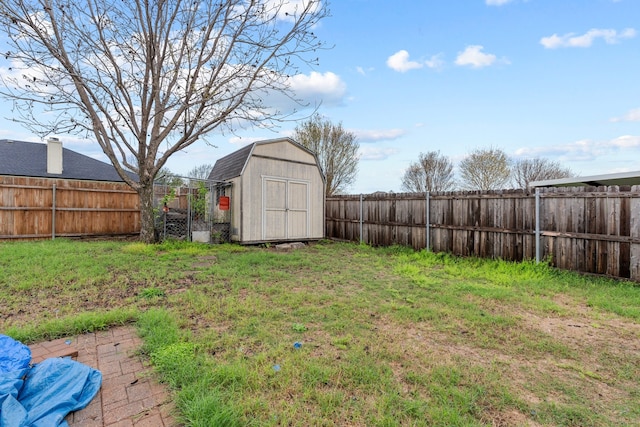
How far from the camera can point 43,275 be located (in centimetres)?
438

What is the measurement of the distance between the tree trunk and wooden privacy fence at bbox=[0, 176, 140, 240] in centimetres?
292

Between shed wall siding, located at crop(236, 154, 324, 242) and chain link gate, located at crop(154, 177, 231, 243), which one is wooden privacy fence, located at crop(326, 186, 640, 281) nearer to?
shed wall siding, located at crop(236, 154, 324, 242)

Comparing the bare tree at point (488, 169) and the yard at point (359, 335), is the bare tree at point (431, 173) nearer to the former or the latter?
the bare tree at point (488, 169)

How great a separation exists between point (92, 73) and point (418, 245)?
30.2ft

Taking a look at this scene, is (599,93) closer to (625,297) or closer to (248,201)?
(625,297)

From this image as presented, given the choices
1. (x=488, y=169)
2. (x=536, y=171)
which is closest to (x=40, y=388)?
(x=488, y=169)

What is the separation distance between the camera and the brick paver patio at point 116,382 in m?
1.59

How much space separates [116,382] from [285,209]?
7.54m

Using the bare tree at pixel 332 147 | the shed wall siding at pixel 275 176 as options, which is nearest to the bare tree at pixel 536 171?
the bare tree at pixel 332 147

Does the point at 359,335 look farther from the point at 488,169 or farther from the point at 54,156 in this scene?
the point at 488,169

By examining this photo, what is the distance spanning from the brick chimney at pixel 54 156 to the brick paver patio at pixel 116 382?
1227 cm

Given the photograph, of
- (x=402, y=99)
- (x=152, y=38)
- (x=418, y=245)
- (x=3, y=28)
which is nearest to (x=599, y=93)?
(x=402, y=99)

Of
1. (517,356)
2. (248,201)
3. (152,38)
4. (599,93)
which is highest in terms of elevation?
(152,38)

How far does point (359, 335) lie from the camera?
271 cm
